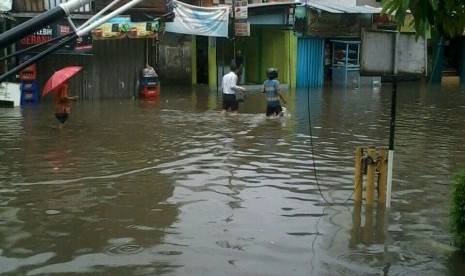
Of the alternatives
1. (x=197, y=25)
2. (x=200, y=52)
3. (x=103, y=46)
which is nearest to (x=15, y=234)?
(x=103, y=46)

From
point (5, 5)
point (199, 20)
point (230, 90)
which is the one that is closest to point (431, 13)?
point (230, 90)

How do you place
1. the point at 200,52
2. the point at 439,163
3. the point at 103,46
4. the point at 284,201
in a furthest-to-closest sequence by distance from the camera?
1. the point at 200,52
2. the point at 103,46
3. the point at 439,163
4. the point at 284,201

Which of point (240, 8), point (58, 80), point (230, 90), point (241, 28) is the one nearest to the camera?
point (58, 80)

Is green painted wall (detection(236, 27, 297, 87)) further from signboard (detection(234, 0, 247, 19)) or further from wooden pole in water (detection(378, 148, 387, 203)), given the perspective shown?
wooden pole in water (detection(378, 148, 387, 203))

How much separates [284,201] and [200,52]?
68.1 ft

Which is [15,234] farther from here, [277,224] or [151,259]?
[277,224]

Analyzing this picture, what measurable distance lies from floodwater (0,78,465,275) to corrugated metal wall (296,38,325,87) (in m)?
13.3

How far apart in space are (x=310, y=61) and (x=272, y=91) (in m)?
14.4

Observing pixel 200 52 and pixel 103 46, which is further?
pixel 200 52

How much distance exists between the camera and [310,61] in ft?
96.5

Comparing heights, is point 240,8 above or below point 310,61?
above

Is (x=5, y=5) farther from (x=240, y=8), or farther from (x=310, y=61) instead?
(x=310, y=61)

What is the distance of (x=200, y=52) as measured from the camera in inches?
1101

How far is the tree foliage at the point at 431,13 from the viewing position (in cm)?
342
